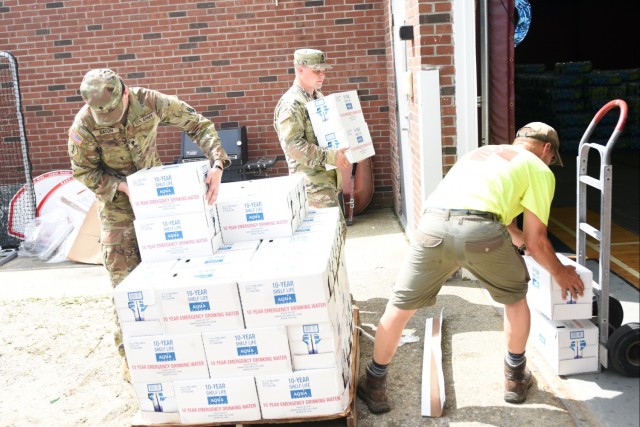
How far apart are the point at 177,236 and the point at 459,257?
1.44m

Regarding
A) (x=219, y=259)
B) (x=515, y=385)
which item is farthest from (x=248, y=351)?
(x=515, y=385)

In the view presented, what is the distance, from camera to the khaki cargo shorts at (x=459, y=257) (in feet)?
10.6

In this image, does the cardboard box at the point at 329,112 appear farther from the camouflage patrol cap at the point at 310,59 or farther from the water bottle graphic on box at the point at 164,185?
the water bottle graphic on box at the point at 164,185

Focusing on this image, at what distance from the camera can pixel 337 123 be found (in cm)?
472

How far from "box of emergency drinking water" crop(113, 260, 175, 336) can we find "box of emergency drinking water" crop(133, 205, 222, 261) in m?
0.30

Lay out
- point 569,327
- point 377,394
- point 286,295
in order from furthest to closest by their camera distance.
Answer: point 569,327 → point 377,394 → point 286,295

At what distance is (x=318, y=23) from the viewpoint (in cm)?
845

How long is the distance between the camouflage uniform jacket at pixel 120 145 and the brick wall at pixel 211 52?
437cm

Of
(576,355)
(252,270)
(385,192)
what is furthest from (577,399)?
(385,192)

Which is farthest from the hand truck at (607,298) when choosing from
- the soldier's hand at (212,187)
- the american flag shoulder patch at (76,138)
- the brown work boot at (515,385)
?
the american flag shoulder patch at (76,138)

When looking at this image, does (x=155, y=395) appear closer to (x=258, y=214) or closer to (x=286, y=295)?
(x=286, y=295)

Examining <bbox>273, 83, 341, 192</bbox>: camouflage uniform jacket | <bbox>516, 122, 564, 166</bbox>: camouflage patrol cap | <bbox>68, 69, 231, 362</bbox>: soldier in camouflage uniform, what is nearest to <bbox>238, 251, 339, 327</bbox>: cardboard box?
<bbox>68, 69, 231, 362</bbox>: soldier in camouflage uniform

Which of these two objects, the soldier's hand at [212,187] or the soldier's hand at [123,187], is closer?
the soldier's hand at [212,187]

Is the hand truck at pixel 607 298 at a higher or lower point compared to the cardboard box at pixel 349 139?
lower
